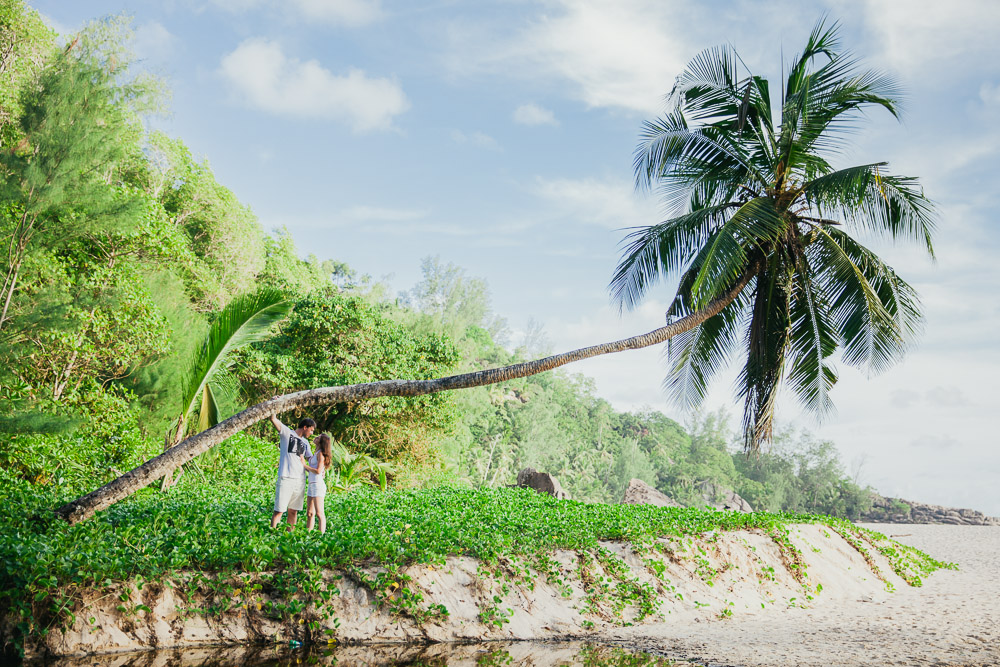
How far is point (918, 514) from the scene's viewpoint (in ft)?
129

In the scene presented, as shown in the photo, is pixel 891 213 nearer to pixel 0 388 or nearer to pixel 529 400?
pixel 0 388

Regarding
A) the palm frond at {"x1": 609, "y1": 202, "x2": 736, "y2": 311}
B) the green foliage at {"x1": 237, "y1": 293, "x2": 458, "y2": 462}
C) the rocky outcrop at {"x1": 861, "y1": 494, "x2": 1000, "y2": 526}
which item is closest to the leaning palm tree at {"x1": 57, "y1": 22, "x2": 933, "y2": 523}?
the palm frond at {"x1": 609, "y1": 202, "x2": 736, "y2": 311}

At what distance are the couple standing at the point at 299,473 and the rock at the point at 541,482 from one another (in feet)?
30.9

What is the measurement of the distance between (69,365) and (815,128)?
11.6m

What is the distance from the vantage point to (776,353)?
9.64m

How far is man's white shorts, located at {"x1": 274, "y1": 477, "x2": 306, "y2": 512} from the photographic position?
265 inches

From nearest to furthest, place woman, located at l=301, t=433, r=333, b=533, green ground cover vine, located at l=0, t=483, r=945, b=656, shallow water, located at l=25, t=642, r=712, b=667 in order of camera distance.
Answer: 1. shallow water, located at l=25, t=642, r=712, b=667
2. green ground cover vine, located at l=0, t=483, r=945, b=656
3. woman, located at l=301, t=433, r=333, b=533

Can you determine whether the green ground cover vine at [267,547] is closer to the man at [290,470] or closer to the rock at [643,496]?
the man at [290,470]

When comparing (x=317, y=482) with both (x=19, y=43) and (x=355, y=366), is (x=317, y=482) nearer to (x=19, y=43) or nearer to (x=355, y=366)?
(x=355, y=366)

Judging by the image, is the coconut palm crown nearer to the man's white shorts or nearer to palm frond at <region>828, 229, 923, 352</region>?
palm frond at <region>828, 229, 923, 352</region>

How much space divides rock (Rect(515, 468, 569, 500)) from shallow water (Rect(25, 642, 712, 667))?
33.4 ft

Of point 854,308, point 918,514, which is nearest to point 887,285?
point 854,308

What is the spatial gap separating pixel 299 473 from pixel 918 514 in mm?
43809

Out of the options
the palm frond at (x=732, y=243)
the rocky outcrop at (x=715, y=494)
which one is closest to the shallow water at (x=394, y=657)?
the palm frond at (x=732, y=243)
